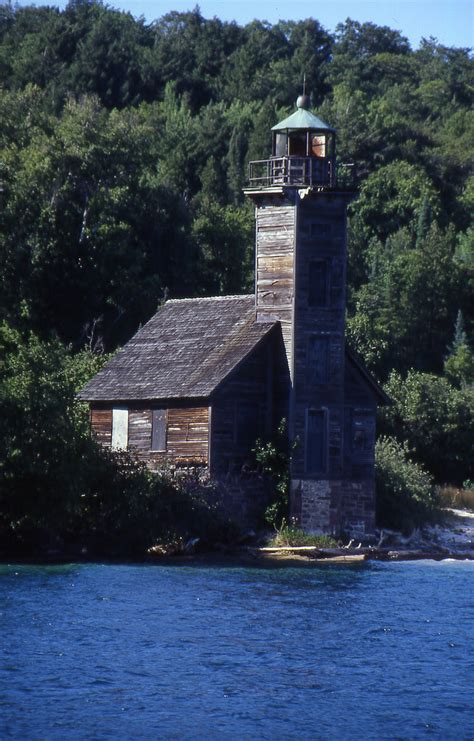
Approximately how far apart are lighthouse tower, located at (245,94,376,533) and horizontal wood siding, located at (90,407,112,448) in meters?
5.91

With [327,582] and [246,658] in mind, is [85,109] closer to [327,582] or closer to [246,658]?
[327,582]

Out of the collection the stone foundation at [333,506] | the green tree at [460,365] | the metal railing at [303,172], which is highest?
the metal railing at [303,172]

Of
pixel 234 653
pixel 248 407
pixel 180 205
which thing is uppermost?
pixel 180 205

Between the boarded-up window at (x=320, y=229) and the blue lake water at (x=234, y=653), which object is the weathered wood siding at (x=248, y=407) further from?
the blue lake water at (x=234, y=653)

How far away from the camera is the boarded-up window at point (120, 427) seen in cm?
4884

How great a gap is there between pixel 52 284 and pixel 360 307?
1910 cm

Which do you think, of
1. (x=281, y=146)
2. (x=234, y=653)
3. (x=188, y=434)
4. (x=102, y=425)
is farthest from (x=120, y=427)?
(x=234, y=653)

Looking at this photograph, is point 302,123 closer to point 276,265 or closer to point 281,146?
point 281,146

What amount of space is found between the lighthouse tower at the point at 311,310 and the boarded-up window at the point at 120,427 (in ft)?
17.4

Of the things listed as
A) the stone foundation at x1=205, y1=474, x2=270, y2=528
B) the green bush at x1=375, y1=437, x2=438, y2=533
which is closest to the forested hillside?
the stone foundation at x1=205, y1=474, x2=270, y2=528

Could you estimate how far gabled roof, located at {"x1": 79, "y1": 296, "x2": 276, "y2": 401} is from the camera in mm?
46938

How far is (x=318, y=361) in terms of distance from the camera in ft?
156

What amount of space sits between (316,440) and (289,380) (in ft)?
6.73

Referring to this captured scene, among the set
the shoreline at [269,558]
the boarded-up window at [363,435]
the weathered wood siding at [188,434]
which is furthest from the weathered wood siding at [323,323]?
the shoreline at [269,558]
